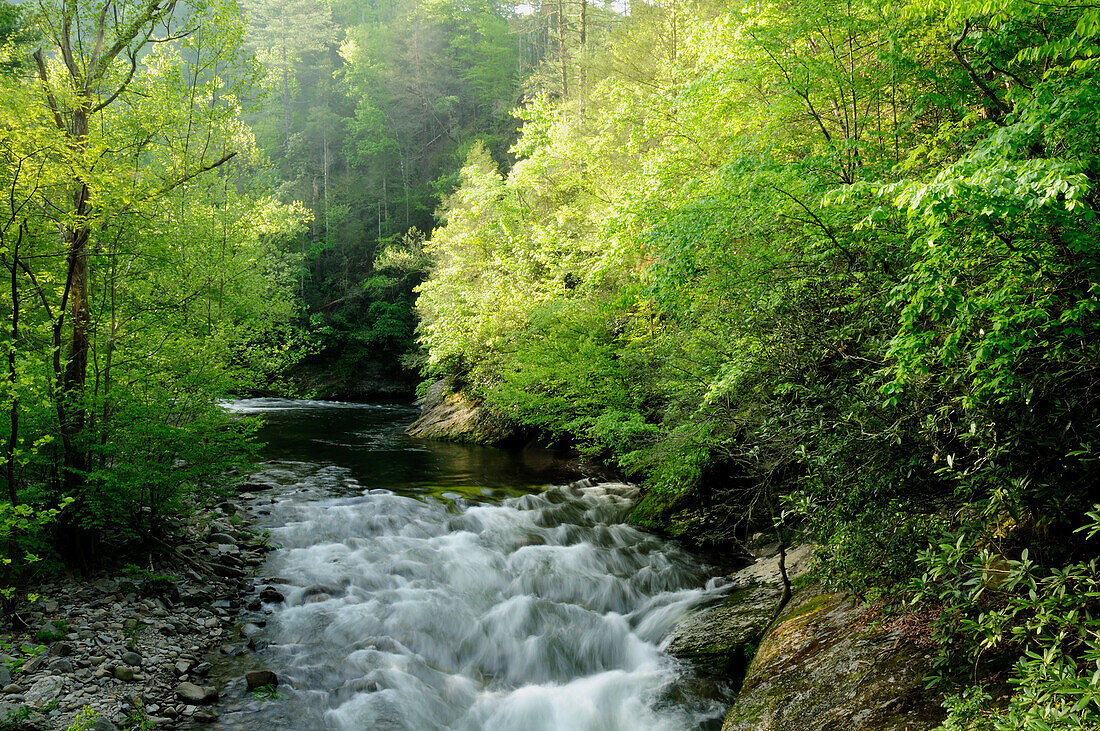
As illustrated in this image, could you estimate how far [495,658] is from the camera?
7.05 m

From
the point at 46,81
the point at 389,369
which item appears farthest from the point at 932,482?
the point at 389,369

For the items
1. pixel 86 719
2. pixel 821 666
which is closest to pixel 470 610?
pixel 86 719

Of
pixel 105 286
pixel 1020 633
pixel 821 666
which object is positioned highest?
pixel 105 286

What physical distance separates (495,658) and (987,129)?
743cm

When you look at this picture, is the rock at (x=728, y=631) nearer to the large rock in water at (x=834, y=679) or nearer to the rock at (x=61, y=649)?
the large rock in water at (x=834, y=679)

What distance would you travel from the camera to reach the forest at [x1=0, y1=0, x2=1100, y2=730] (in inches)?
138

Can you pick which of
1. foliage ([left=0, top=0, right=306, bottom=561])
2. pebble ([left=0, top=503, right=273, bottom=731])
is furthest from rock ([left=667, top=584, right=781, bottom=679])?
foliage ([left=0, top=0, right=306, bottom=561])

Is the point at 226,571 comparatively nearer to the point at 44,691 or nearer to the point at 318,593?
the point at 318,593

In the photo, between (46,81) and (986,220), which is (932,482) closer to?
(986,220)

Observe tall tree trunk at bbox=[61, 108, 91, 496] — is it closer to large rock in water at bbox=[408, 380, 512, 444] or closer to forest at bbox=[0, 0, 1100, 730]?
forest at bbox=[0, 0, 1100, 730]

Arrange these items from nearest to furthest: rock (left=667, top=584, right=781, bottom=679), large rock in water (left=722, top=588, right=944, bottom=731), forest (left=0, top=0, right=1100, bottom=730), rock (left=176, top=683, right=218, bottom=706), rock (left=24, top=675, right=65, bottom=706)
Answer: forest (left=0, top=0, right=1100, bottom=730)
large rock in water (left=722, top=588, right=944, bottom=731)
rock (left=24, top=675, right=65, bottom=706)
rock (left=176, top=683, right=218, bottom=706)
rock (left=667, top=584, right=781, bottom=679)

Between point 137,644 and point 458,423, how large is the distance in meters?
14.9

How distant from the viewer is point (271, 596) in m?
7.59

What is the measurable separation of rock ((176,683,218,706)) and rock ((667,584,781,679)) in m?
4.97
